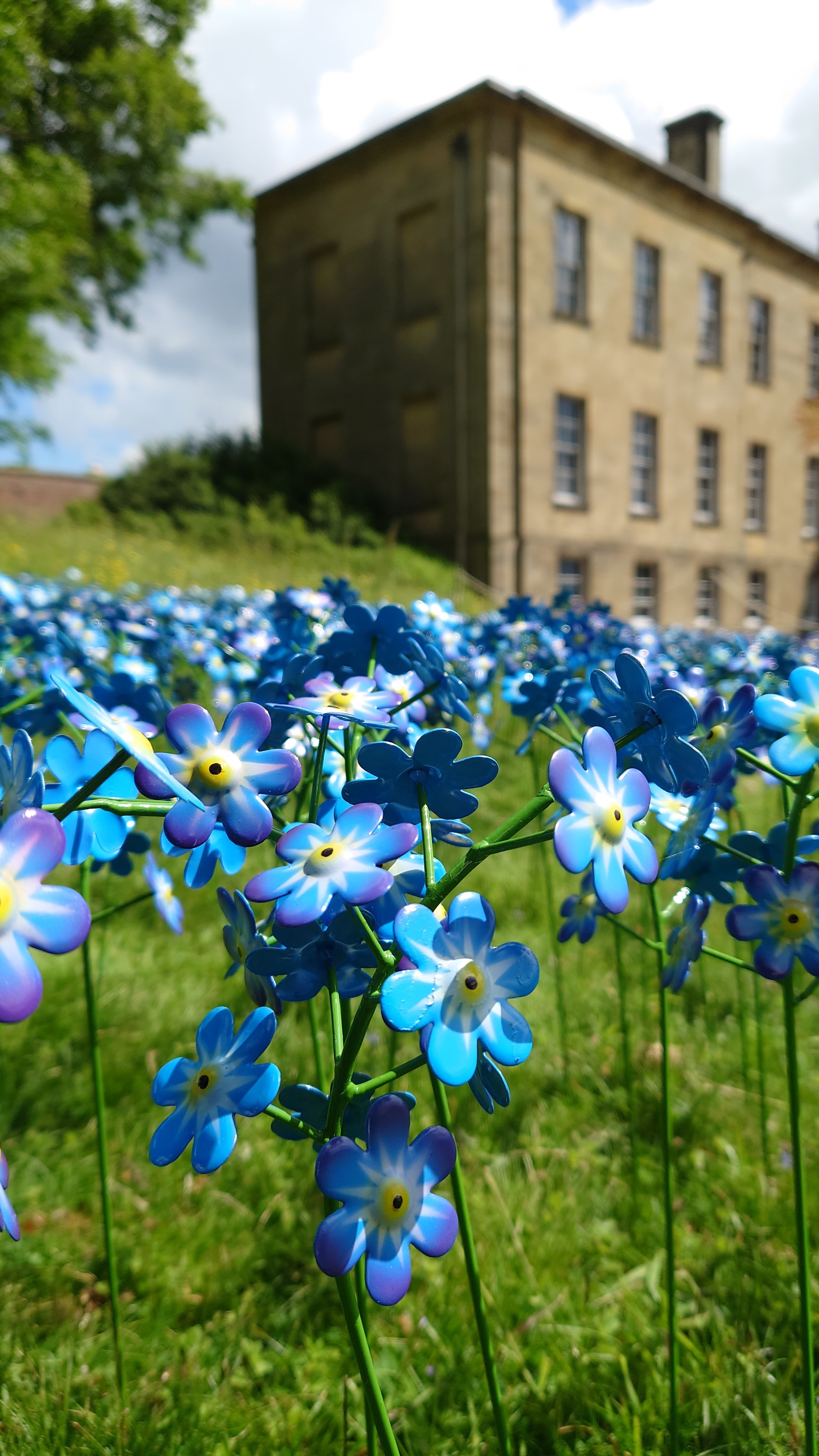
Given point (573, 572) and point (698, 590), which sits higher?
point (573, 572)

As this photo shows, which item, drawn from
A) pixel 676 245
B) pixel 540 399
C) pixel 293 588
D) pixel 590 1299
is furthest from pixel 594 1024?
pixel 676 245

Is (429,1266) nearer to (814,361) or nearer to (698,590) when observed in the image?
→ (698,590)

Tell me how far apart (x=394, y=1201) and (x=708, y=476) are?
21181 millimetres

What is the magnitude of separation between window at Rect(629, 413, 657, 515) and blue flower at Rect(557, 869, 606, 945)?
1752cm

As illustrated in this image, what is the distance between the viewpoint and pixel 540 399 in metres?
15.3

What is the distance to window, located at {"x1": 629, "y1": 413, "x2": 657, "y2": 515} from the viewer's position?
703 inches

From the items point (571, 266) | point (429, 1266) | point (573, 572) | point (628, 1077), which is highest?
point (571, 266)

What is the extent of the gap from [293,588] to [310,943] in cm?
139

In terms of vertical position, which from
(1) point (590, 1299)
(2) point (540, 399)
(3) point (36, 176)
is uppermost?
(3) point (36, 176)

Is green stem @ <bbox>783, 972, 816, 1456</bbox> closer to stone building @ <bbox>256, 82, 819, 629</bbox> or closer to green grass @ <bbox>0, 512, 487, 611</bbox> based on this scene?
green grass @ <bbox>0, 512, 487, 611</bbox>

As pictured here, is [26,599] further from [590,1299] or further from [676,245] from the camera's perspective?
[676,245]

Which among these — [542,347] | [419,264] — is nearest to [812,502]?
[542,347]

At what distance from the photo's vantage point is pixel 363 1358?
0.66 metres

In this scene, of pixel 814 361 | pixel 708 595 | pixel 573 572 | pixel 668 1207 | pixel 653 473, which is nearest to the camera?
pixel 668 1207
